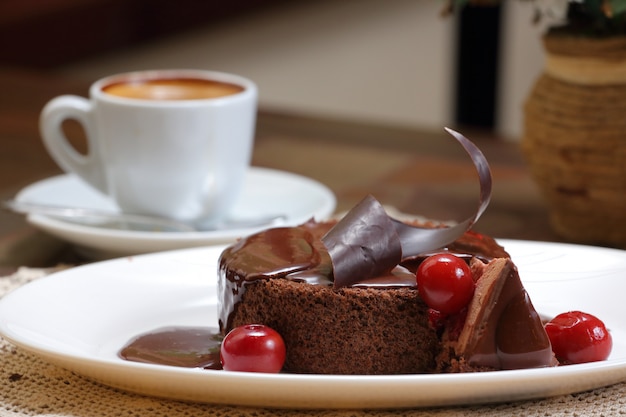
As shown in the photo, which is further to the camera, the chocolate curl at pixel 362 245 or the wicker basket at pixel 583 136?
the wicker basket at pixel 583 136

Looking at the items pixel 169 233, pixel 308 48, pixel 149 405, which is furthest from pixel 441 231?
pixel 308 48

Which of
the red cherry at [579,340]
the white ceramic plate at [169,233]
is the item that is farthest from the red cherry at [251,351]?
the white ceramic plate at [169,233]

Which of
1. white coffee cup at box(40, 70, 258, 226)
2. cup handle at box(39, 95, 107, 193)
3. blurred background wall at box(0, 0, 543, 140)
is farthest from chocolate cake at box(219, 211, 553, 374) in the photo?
blurred background wall at box(0, 0, 543, 140)

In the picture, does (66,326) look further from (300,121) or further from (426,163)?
(300,121)

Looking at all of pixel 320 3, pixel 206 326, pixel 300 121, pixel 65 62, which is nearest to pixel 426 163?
pixel 300 121

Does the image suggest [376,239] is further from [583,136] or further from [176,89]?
[176,89]

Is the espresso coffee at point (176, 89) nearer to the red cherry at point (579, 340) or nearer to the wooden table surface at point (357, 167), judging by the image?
the wooden table surface at point (357, 167)
